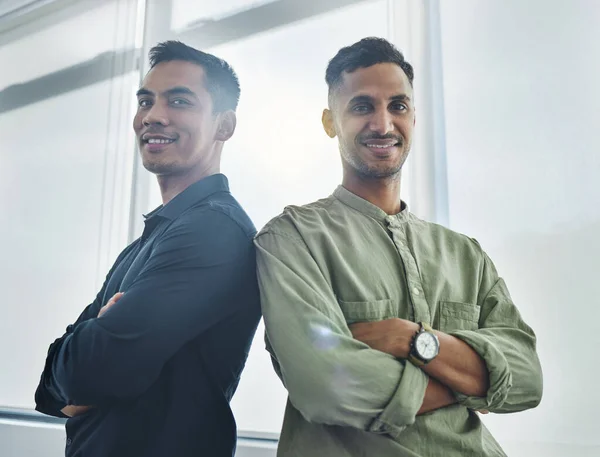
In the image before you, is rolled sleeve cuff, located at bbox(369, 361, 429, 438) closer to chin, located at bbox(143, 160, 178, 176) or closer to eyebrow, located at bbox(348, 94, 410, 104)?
eyebrow, located at bbox(348, 94, 410, 104)

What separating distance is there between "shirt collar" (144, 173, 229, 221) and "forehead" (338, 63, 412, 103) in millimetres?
384

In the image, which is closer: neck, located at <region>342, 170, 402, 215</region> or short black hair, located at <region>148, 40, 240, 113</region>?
neck, located at <region>342, 170, 402, 215</region>

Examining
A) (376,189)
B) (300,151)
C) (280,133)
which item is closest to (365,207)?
(376,189)

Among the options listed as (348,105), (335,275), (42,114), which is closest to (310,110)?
(348,105)

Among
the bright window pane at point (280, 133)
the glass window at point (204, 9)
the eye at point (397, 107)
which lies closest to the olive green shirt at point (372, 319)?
the eye at point (397, 107)

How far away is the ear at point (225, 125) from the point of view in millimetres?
1435

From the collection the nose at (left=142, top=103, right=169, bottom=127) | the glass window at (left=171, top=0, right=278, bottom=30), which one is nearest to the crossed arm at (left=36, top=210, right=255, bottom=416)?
the nose at (left=142, top=103, right=169, bottom=127)

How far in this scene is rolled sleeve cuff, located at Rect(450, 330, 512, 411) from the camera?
3.06ft

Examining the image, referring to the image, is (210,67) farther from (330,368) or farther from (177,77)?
(330,368)

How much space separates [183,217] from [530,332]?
808 millimetres

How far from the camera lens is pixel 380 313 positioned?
3.32ft

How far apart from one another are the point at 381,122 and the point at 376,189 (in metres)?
0.16

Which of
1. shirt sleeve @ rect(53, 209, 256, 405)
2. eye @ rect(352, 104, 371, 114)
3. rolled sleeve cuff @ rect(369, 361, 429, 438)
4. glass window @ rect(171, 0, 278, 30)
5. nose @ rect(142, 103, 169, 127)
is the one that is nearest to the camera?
rolled sleeve cuff @ rect(369, 361, 429, 438)

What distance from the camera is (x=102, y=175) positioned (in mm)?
2402
